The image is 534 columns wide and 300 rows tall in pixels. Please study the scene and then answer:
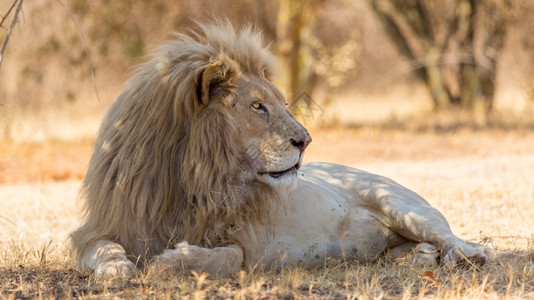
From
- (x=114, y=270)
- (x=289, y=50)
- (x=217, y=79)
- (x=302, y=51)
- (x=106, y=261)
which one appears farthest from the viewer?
(x=302, y=51)

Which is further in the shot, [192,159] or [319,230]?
[319,230]

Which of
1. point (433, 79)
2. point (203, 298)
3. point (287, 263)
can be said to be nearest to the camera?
point (203, 298)

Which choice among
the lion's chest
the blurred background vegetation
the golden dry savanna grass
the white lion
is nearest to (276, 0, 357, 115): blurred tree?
the blurred background vegetation

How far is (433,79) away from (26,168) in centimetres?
909

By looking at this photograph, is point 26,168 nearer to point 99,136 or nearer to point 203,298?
point 99,136

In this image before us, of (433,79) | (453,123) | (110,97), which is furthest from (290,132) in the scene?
(110,97)

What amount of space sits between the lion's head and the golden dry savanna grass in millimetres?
319

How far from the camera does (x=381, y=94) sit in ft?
76.8

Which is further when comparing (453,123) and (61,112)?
(61,112)

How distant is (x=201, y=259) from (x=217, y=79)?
97cm

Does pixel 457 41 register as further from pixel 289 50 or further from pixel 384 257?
pixel 384 257

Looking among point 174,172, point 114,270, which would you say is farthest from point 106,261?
point 174,172

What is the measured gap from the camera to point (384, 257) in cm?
483

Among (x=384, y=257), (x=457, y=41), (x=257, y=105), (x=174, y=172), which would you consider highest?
(x=457, y=41)
